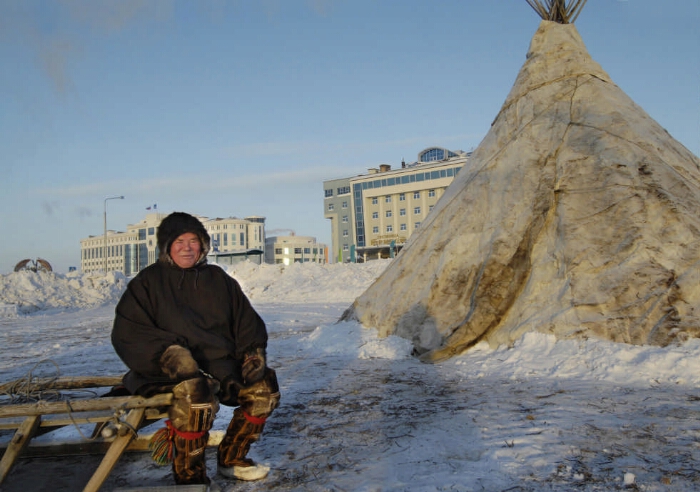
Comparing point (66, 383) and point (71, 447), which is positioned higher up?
point (66, 383)

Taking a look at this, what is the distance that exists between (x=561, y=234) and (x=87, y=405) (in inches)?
211

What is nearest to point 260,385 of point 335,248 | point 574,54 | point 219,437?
point 219,437

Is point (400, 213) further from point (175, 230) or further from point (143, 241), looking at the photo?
point (143, 241)

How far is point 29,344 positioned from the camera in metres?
9.88

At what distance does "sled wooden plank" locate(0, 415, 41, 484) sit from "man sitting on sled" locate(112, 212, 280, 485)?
541mm

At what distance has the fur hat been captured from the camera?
311cm

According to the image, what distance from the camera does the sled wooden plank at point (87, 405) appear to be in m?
2.74

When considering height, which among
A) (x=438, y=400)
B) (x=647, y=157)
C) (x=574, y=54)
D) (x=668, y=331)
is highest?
(x=574, y=54)

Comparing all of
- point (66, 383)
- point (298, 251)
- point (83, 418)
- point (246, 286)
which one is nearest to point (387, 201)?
point (246, 286)

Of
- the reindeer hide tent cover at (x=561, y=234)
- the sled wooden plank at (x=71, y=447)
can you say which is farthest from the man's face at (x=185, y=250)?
the reindeer hide tent cover at (x=561, y=234)

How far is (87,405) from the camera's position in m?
2.78

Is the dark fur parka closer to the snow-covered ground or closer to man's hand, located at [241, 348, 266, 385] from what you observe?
man's hand, located at [241, 348, 266, 385]

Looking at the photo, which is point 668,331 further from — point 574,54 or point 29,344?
point 29,344

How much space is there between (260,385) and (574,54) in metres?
7.02
